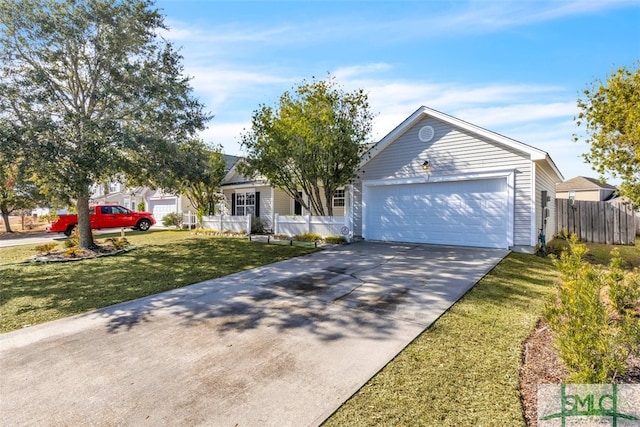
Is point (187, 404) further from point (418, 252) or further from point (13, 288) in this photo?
point (418, 252)

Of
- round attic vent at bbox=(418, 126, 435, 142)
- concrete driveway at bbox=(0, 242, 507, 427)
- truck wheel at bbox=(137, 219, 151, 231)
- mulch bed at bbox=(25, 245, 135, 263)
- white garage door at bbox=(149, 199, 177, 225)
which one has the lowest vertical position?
concrete driveway at bbox=(0, 242, 507, 427)

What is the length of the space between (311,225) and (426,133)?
5.60 meters

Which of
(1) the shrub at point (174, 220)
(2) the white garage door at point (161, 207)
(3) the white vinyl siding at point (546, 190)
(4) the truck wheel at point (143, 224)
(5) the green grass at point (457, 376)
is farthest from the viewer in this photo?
(2) the white garage door at point (161, 207)

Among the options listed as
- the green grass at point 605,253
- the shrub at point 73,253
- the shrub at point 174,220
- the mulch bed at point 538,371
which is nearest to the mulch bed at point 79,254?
the shrub at point 73,253

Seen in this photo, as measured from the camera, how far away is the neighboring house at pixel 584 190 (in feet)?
110

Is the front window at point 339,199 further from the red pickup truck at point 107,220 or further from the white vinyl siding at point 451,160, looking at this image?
the red pickup truck at point 107,220

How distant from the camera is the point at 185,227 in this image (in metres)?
21.6

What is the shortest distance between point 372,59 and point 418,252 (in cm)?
652

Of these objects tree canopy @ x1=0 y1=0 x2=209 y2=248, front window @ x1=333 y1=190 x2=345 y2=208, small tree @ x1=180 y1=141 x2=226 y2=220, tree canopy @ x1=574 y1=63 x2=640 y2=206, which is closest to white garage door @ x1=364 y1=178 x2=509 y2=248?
tree canopy @ x1=574 y1=63 x2=640 y2=206

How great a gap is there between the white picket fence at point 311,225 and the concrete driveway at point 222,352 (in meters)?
5.74

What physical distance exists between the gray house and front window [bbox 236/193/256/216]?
704cm

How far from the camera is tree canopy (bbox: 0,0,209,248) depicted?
905 centimetres

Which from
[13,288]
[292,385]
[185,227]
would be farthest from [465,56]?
[185,227]

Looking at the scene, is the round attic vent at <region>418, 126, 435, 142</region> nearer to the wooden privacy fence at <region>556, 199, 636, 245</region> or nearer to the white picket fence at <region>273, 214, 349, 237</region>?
the white picket fence at <region>273, 214, 349, 237</region>
